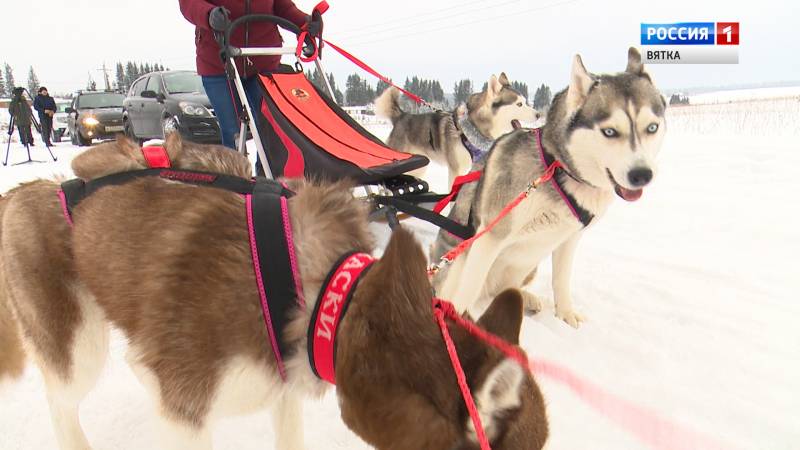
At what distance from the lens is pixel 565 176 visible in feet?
7.54

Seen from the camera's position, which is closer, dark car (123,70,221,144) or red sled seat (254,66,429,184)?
red sled seat (254,66,429,184)

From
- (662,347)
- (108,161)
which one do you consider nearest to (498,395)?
(108,161)

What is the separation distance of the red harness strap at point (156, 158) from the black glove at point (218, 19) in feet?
5.38

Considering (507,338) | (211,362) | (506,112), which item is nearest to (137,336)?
(211,362)

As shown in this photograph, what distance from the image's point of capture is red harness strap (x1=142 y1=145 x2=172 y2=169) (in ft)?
5.00

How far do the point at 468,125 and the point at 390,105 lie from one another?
62.8 inches

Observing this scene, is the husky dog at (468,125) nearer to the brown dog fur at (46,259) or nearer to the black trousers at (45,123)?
the brown dog fur at (46,259)

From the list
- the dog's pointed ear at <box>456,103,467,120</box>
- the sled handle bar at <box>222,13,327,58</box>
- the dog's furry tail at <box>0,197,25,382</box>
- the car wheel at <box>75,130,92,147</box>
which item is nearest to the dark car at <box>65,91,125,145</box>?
the car wheel at <box>75,130,92,147</box>

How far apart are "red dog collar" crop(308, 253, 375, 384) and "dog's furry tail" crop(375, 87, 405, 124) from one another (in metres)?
6.22

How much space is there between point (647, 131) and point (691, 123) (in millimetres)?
12055

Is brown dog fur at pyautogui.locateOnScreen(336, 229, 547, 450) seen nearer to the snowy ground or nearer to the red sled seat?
the snowy ground

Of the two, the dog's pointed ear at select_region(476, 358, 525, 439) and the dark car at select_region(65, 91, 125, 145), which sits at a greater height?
the dark car at select_region(65, 91, 125, 145)

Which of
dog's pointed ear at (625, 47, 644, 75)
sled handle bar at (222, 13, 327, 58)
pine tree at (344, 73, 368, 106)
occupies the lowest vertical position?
dog's pointed ear at (625, 47, 644, 75)

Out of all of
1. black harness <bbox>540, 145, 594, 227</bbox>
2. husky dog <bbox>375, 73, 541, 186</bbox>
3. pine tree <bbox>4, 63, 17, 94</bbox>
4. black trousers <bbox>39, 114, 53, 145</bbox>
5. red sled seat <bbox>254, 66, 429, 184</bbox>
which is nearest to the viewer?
black harness <bbox>540, 145, 594, 227</bbox>
